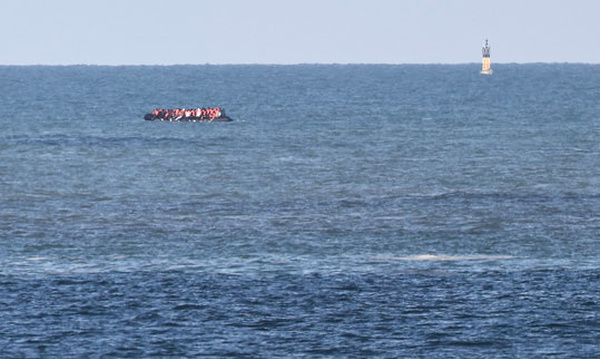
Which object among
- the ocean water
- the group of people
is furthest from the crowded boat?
the ocean water

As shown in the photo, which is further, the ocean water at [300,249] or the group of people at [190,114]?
the group of people at [190,114]

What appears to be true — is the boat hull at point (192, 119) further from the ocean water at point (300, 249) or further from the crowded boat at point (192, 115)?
the ocean water at point (300, 249)

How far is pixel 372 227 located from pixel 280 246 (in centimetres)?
788

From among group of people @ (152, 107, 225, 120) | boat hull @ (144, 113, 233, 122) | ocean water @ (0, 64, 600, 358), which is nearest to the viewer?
ocean water @ (0, 64, 600, 358)

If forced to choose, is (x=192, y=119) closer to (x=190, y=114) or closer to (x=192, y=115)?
(x=192, y=115)

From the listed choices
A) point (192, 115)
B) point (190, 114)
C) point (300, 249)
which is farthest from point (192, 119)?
point (300, 249)

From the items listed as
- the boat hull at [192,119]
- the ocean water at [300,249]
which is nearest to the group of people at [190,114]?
the boat hull at [192,119]

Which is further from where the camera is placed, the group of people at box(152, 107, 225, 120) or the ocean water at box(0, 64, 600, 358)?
the group of people at box(152, 107, 225, 120)

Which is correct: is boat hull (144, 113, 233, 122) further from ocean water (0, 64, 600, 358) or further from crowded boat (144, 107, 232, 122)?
ocean water (0, 64, 600, 358)

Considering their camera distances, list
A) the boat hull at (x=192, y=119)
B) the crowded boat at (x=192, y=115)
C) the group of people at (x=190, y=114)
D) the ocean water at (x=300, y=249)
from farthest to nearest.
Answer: the group of people at (x=190, y=114) → the crowded boat at (x=192, y=115) → the boat hull at (x=192, y=119) → the ocean water at (x=300, y=249)

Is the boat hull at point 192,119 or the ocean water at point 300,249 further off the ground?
the ocean water at point 300,249

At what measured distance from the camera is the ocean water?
1721 inches

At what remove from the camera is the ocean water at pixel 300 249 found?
43719mm

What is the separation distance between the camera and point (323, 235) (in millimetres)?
64250
